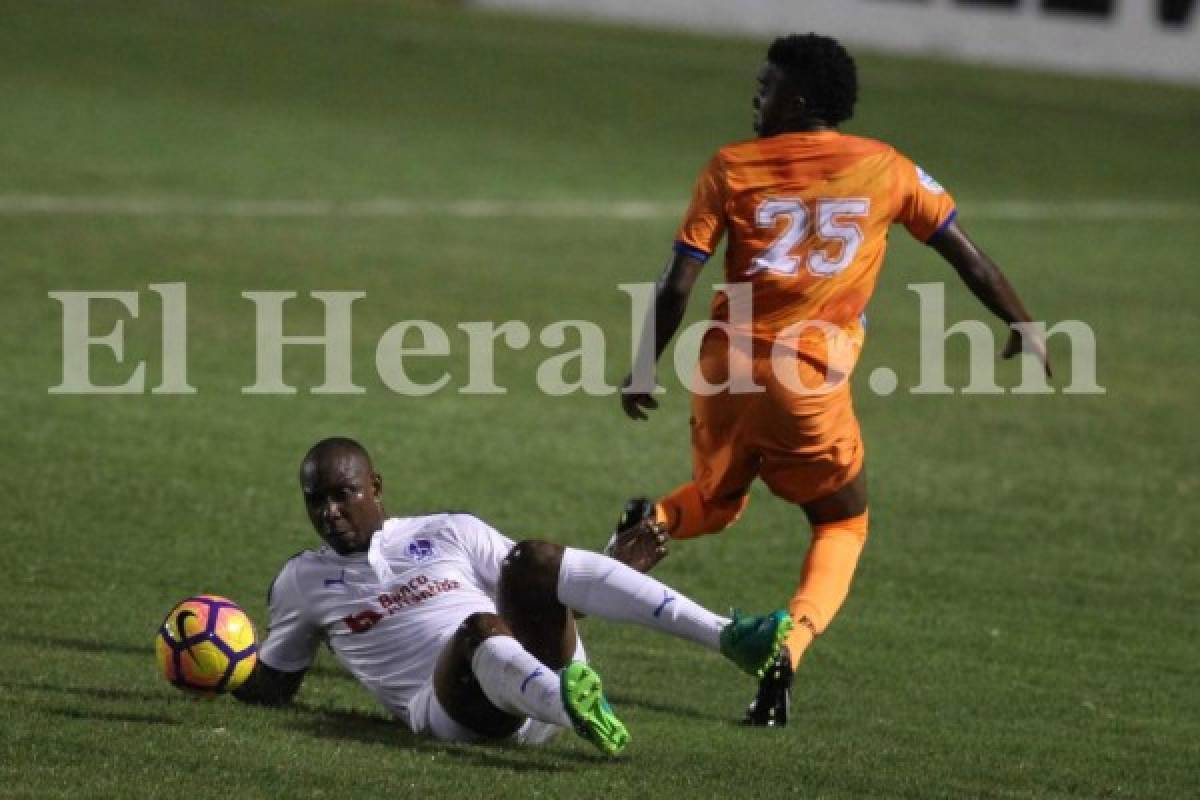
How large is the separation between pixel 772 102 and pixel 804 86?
0.44 ft

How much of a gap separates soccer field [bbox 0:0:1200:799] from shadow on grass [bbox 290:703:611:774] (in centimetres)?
3

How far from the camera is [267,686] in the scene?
25.2 ft

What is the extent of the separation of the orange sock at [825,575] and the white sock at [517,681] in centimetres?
147

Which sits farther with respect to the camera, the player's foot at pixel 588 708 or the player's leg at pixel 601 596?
the player's leg at pixel 601 596

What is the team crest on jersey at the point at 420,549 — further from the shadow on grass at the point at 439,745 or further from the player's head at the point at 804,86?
the player's head at the point at 804,86

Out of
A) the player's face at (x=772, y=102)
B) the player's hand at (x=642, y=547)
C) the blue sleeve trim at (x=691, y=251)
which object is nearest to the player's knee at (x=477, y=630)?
the player's hand at (x=642, y=547)

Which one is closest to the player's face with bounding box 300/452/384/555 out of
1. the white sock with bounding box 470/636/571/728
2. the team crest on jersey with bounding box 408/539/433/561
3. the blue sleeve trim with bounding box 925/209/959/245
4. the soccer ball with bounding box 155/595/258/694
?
the team crest on jersey with bounding box 408/539/433/561

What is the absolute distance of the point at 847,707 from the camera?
8492 mm

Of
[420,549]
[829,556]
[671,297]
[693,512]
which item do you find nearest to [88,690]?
[420,549]

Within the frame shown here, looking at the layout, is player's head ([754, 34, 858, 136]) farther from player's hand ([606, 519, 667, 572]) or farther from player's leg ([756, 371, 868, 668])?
player's hand ([606, 519, 667, 572])

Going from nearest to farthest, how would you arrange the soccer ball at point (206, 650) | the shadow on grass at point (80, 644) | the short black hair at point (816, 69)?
the soccer ball at point (206, 650) < the short black hair at point (816, 69) < the shadow on grass at point (80, 644)

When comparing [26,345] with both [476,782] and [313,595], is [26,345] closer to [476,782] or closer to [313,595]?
[313,595]

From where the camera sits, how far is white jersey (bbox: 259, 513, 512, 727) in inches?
293

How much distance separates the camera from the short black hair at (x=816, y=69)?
26.3 ft
